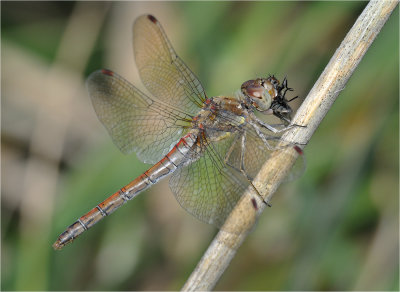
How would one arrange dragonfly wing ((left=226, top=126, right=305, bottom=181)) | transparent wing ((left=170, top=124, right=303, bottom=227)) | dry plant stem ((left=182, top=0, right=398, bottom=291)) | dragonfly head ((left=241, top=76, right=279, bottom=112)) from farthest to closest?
1. dragonfly head ((left=241, top=76, right=279, bottom=112))
2. transparent wing ((left=170, top=124, right=303, bottom=227))
3. dragonfly wing ((left=226, top=126, right=305, bottom=181))
4. dry plant stem ((left=182, top=0, right=398, bottom=291))

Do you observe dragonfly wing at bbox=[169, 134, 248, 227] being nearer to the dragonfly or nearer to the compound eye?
the dragonfly

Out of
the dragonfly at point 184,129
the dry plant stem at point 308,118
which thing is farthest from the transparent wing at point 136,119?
the dry plant stem at point 308,118

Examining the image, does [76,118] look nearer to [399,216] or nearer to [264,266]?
[264,266]

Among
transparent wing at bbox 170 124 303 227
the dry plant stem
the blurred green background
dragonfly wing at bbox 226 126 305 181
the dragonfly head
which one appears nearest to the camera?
the dry plant stem

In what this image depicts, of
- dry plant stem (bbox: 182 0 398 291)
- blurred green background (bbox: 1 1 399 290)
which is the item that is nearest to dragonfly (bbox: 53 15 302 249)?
dry plant stem (bbox: 182 0 398 291)

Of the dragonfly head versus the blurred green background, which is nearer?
the dragonfly head

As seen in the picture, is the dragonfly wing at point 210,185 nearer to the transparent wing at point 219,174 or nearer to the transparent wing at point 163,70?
the transparent wing at point 219,174
